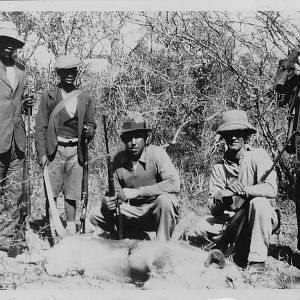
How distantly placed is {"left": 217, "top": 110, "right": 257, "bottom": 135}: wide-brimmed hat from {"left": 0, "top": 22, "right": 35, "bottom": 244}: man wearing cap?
85.2 inches

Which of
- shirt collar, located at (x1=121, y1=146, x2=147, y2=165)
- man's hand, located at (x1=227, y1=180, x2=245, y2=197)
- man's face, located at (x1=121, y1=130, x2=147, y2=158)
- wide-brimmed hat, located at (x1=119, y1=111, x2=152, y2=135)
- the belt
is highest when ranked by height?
wide-brimmed hat, located at (x1=119, y1=111, x2=152, y2=135)

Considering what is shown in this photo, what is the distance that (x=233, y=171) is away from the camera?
16.7 feet

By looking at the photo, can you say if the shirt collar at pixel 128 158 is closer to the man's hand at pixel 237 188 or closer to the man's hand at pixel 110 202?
the man's hand at pixel 110 202

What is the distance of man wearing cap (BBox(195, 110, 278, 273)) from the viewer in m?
4.58

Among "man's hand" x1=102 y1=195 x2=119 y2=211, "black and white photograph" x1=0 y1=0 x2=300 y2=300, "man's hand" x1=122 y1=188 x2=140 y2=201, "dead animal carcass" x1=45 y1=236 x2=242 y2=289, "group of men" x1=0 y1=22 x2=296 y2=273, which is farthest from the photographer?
"man's hand" x1=122 y1=188 x2=140 y2=201

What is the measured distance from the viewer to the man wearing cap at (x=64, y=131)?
561 cm

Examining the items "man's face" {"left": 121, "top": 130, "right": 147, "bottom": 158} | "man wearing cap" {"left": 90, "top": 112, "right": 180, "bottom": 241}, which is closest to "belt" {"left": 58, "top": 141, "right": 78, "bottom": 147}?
"man wearing cap" {"left": 90, "top": 112, "right": 180, "bottom": 241}

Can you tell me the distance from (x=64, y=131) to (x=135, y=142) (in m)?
1.00

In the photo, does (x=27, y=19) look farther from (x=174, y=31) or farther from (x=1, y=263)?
(x=1, y=263)

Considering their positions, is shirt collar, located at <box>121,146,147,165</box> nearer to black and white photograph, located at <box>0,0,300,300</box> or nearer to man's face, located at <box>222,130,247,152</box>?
black and white photograph, located at <box>0,0,300,300</box>

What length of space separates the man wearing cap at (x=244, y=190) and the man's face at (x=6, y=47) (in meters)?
2.41

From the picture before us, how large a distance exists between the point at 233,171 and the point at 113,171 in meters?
1.29

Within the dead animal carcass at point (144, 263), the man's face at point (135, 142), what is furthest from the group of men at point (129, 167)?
the dead animal carcass at point (144, 263)

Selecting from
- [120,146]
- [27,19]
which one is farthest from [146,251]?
[27,19]
